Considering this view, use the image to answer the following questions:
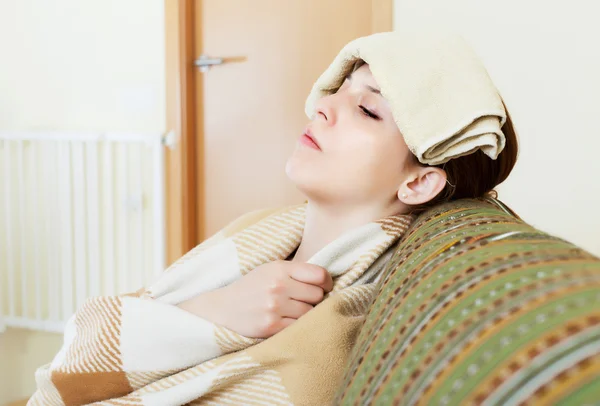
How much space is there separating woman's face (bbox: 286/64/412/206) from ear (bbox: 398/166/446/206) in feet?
0.05

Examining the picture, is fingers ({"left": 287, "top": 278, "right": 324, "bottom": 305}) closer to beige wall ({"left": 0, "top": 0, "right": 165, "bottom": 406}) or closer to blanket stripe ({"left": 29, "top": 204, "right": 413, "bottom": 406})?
blanket stripe ({"left": 29, "top": 204, "right": 413, "bottom": 406})

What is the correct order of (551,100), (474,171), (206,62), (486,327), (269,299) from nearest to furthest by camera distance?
(486,327)
(269,299)
(474,171)
(551,100)
(206,62)

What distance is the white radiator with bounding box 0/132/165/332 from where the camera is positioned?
2666mm

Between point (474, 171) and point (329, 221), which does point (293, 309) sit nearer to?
point (329, 221)

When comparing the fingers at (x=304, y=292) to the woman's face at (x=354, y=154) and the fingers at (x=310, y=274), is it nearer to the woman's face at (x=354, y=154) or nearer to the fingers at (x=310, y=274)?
the fingers at (x=310, y=274)

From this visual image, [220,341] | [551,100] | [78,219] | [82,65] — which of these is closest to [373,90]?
[220,341]

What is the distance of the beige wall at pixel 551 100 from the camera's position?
1618mm

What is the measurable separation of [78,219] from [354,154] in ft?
6.65

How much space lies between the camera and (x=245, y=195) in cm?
276

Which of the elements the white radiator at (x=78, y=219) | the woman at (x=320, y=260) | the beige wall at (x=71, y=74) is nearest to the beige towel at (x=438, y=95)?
the woman at (x=320, y=260)

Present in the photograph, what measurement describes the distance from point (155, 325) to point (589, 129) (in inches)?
50.3

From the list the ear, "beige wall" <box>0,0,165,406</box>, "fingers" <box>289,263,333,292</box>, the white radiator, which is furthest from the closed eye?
"beige wall" <box>0,0,165,406</box>

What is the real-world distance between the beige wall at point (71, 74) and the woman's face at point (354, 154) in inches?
76.2

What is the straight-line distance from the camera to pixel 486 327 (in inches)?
15.2
